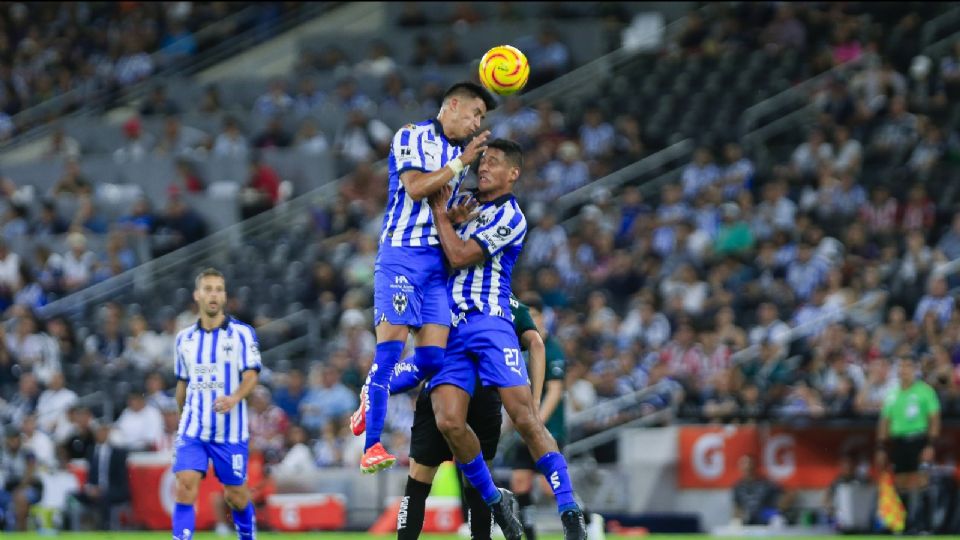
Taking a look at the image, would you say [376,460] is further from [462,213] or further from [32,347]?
[32,347]

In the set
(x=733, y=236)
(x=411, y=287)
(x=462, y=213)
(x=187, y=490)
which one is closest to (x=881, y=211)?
(x=733, y=236)

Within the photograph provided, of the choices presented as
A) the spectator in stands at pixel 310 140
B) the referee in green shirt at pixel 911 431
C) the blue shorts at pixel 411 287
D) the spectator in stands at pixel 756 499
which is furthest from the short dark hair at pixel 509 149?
the spectator in stands at pixel 310 140

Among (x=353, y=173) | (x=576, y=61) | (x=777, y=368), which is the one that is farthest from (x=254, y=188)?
(x=777, y=368)

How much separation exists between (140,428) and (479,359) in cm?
1106

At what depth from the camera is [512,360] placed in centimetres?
1033

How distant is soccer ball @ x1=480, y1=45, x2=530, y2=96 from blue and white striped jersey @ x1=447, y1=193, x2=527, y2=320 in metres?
0.66

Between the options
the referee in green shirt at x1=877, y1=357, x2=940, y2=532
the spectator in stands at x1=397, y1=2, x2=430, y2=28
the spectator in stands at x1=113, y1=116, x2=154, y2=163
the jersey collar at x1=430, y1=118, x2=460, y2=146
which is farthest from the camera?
the spectator in stands at x1=397, y1=2, x2=430, y2=28

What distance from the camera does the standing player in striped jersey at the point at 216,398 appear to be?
12.5 m

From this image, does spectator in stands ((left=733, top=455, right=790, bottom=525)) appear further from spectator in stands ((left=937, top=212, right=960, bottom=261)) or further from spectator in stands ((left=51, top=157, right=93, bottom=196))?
spectator in stands ((left=51, top=157, right=93, bottom=196))

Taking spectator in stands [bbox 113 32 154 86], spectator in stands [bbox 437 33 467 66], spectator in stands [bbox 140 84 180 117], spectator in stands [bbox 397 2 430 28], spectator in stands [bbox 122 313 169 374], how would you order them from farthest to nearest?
1. spectator in stands [bbox 113 32 154 86]
2. spectator in stands [bbox 397 2 430 28]
3. spectator in stands [bbox 140 84 180 117]
4. spectator in stands [bbox 437 33 467 66]
5. spectator in stands [bbox 122 313 169 374]

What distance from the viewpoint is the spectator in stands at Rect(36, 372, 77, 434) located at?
69.7 ft

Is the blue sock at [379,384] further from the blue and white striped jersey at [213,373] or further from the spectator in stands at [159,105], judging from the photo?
the spectator in stands at [159,105]

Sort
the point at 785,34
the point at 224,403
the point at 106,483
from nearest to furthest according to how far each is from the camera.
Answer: the point at 224,403 → the point at 106,483 → the point at 785,34

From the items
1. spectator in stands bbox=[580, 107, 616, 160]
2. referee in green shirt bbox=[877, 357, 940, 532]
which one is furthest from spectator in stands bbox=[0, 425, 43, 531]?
referee in green shirt bbox=[877, 357, 940, 532]
